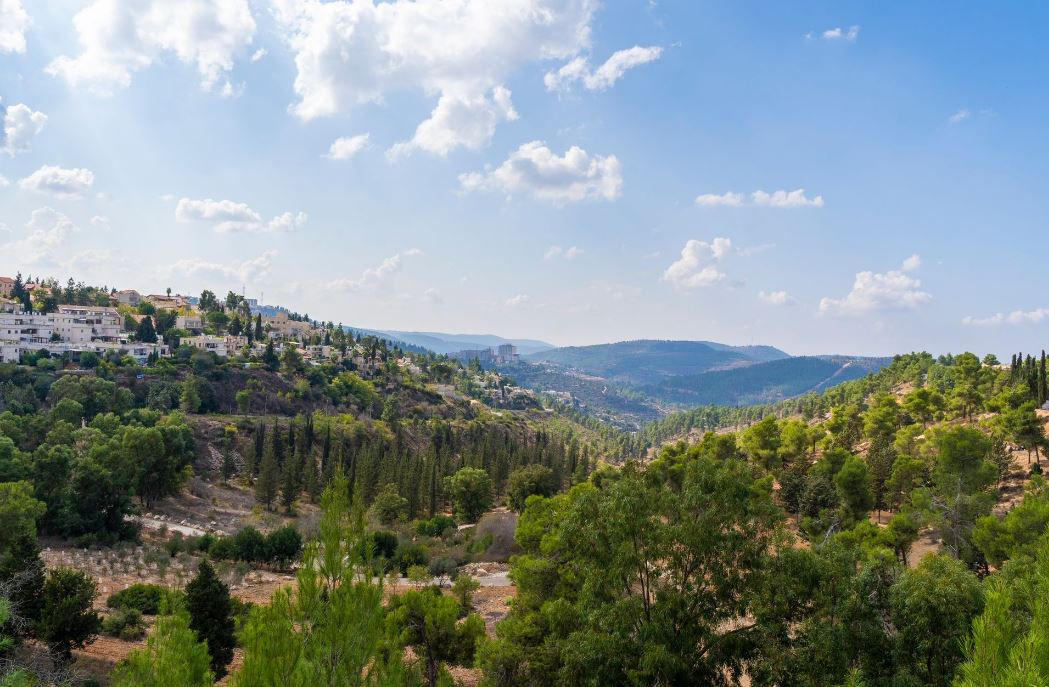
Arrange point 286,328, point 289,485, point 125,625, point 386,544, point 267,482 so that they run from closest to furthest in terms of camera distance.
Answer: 1. point 125,625
2. point 386,544
3. point 289,485
4. point 267,482
5. point 286,328

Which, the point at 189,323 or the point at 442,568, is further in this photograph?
the point at 189,323

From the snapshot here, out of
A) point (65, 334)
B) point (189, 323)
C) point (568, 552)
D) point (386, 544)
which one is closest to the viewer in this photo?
point (568, 552)

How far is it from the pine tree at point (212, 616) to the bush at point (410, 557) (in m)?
15.9

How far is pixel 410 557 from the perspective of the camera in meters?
33.8

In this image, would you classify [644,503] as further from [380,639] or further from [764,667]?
[380,639]

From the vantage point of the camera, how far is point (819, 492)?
128 feet

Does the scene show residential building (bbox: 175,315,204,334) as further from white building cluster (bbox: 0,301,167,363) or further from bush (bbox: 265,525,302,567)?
bush (bbox: 265,525,302,567)

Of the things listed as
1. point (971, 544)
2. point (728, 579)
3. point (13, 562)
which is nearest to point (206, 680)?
point (728, 579)

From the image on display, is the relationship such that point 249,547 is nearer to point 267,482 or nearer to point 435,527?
point 435,527

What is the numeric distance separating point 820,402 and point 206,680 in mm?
105111

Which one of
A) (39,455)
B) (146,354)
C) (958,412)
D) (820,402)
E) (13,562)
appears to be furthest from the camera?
(820,402)

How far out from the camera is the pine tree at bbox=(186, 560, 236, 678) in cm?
1694

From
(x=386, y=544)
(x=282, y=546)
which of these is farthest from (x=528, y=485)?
(x=282, y=546)

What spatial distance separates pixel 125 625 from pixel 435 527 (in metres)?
26.4
